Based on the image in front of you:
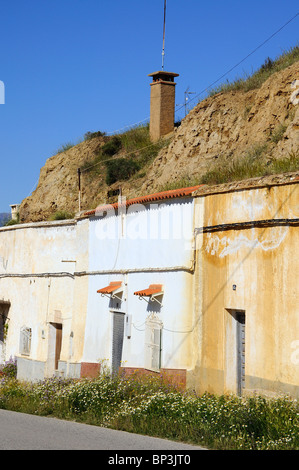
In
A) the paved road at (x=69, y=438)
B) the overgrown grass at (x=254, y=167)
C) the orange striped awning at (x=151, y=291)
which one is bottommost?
the paved road at (x=69, y=438)

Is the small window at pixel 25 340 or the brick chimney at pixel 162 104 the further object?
the brick chimney at pixel 162 104

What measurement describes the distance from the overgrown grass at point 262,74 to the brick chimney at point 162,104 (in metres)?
3.03

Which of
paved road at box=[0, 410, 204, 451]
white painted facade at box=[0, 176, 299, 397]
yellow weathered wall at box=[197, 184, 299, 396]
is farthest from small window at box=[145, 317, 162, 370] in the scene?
paved road at box=[0, 410, 204, 451]

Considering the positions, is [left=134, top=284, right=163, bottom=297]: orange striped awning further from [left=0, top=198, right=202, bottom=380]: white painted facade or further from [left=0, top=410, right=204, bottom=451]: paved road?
[left=0, top=410, right=204, bottom=451]: paved road

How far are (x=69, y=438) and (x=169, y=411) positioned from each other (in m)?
2.30

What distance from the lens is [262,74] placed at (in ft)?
90.1

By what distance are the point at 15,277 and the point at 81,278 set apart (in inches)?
213

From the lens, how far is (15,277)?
992 inches

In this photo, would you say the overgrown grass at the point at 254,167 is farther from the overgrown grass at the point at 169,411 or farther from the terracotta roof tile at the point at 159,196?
the overgrown grass at the point at 169,411

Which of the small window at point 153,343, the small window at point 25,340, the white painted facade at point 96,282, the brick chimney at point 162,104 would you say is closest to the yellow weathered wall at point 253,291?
the white painted facade at point 96,282

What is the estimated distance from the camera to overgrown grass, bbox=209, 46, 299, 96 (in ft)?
87.5

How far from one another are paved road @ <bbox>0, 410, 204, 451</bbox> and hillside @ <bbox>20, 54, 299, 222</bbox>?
7.04m

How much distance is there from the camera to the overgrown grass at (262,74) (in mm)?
26672
